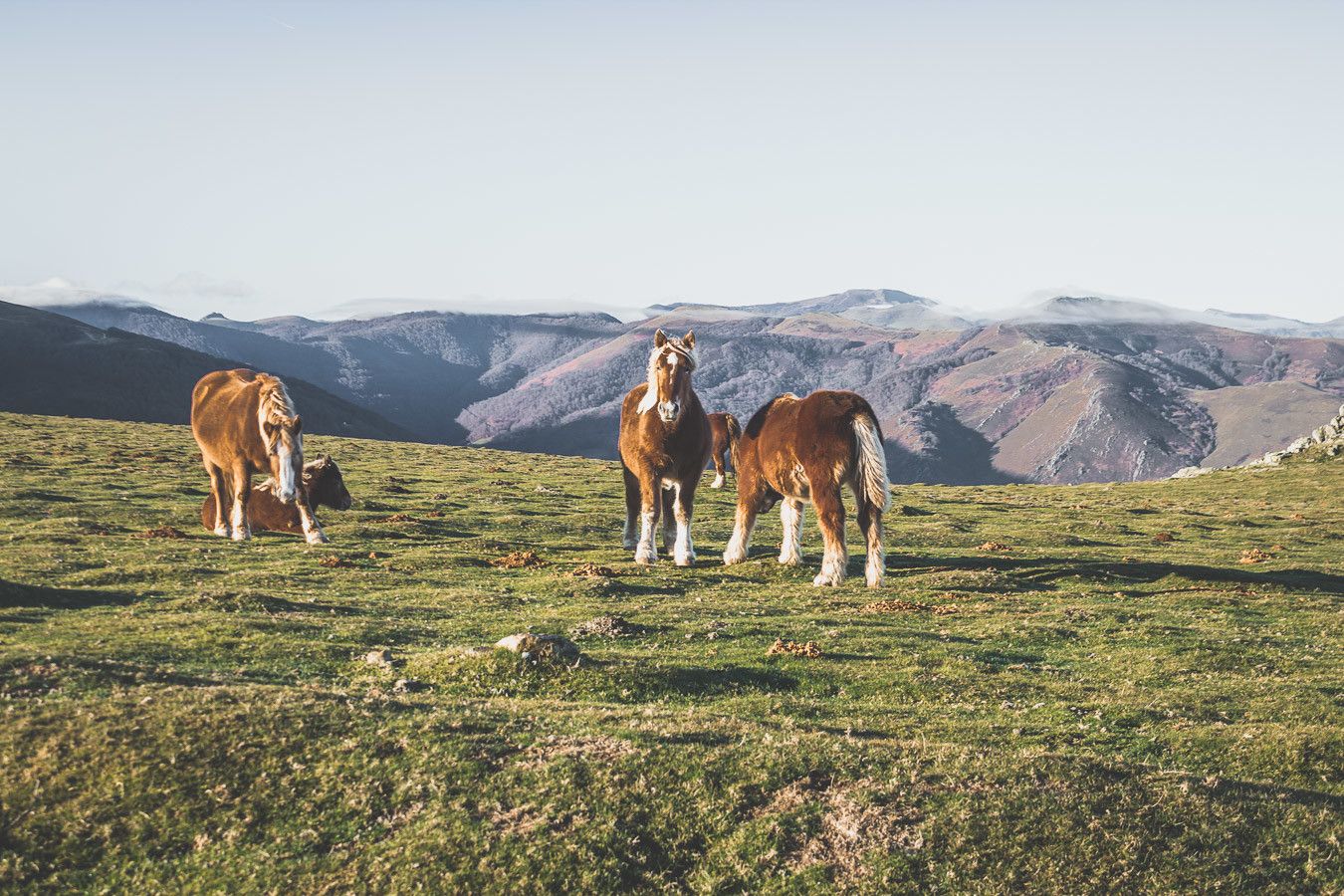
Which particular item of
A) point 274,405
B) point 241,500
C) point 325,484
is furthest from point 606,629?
point 325,484

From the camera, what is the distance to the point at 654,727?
11.8m

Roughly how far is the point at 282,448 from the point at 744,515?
12.8 meters

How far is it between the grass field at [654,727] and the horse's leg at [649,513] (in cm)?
73

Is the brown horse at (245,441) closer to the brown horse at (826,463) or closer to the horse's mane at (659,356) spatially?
the horse's mane at (659,356)

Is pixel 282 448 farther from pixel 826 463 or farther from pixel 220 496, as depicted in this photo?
pixel 826 463

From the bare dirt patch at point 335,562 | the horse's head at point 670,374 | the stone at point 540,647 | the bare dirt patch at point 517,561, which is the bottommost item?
the bare dirt patch at point 517,561

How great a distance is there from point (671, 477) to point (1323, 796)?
16.8 metres

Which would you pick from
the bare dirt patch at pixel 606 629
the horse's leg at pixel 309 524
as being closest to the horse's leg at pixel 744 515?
the bare dirt patch at pixel 606 629

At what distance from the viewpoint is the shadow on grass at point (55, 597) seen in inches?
725

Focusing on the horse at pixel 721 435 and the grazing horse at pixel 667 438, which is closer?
the grazing horse at pixel 667 438

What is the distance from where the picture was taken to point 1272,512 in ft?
172

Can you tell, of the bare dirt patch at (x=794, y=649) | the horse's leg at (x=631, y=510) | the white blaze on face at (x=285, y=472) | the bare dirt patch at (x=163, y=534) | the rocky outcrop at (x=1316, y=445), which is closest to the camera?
the bare dirt patch at (x=794, y=649)

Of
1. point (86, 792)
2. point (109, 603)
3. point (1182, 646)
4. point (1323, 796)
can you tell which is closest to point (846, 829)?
point (1323, 796)

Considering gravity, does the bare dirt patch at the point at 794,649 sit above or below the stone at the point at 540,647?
below
